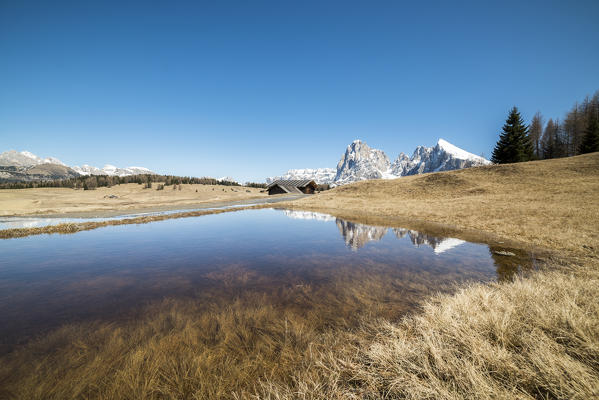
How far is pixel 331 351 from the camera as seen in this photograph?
3514 millimetres

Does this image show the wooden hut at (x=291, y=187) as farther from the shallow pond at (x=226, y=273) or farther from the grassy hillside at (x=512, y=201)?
the shallow pond at (x=226, y=273)

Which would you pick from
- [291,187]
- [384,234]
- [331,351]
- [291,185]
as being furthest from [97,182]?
[331,351]

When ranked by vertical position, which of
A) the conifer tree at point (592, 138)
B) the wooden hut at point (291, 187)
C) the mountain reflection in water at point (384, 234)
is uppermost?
the conifer tree at point (592, 138)

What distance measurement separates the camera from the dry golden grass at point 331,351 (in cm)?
263

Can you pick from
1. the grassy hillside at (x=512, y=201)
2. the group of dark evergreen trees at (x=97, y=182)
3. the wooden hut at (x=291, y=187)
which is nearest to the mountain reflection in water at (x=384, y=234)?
the grassy hillside at (x=512, y=201)

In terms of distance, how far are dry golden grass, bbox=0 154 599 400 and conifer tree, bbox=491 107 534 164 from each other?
198 feet

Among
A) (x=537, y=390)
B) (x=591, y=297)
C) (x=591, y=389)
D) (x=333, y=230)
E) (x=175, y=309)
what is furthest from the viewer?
(x=333, y=230)

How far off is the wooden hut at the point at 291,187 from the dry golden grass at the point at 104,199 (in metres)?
13.5

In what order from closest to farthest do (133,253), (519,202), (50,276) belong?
(50,276)
(133,253)
(519,202)

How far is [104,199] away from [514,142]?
9157cm

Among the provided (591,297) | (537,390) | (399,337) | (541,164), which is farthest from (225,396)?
(541,164)

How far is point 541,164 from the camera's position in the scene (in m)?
32.7

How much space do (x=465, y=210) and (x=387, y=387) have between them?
22782 mm

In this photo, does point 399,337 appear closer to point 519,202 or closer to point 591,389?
point 591,389
